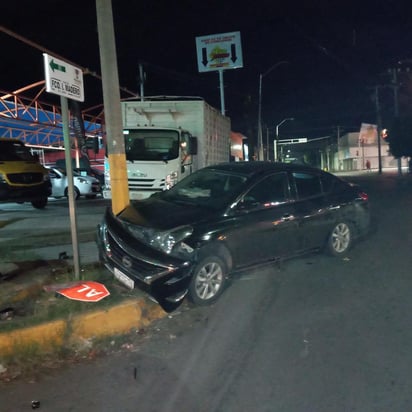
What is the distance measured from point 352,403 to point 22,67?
1872 cm

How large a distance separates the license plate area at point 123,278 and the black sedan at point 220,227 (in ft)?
0.04

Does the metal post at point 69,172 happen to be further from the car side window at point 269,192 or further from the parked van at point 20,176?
the parked van at point 20,176

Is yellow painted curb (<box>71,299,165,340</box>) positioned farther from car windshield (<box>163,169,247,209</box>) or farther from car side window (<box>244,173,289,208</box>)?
car side window (<box>244,173,289,208</box>)

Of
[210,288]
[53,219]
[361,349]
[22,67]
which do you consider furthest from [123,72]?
[361,349]

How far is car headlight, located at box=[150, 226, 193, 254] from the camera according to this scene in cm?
494

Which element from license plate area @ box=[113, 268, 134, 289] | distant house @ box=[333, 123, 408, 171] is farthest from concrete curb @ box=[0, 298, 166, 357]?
distant house @ box=[333, 123, 408, 171]

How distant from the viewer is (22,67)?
18.2m

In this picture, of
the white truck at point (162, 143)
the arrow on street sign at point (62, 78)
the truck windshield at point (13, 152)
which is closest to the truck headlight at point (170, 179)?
the white truck at point (162, 143)

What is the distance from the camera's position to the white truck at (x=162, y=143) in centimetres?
1174

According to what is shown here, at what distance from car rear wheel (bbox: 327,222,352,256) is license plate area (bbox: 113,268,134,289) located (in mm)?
3599

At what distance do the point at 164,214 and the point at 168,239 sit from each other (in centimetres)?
58

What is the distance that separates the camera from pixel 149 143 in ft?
39.7

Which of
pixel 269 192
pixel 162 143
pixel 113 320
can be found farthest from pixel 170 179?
pixel 113 320

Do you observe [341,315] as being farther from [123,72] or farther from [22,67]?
[123,72]
